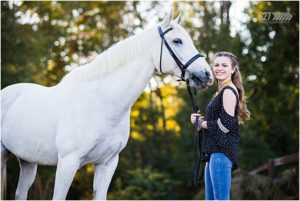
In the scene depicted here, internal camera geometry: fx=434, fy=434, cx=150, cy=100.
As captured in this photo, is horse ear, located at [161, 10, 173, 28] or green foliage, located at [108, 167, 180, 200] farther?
green foliage, located at [108, 167, 180, 200]

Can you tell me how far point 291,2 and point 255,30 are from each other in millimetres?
831

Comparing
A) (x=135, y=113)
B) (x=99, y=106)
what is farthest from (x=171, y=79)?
(x=99, y=106)

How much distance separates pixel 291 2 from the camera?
8.05m

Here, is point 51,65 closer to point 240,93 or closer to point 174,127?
point 174,127

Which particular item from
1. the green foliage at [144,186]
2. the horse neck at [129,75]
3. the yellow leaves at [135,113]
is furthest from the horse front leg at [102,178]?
the yellow leaves at [135,113]

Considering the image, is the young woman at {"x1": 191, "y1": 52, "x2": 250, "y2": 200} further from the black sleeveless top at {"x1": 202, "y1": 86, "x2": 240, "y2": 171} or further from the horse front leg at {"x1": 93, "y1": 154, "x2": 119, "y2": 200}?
the horse front leg at {"x1": 93, "y1": 154, "x2": 119, "y2": 200}

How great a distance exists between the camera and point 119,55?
394 centimetres

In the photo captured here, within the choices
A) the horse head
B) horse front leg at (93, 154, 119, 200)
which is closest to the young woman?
the horse head

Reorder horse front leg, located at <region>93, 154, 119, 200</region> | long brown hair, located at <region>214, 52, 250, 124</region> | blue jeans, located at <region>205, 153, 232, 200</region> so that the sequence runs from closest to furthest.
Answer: blue jeans, located at <region>205, 153, 232, 200</region> → long brown hair, located at <region>214, 52, 250, 124</region> → horse front leg, located at <region>93, 154, 119, 200</region>

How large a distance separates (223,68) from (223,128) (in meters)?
0.50

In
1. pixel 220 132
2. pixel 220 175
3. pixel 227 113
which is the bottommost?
pixel 220 175

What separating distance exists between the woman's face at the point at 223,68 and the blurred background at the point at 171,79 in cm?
198

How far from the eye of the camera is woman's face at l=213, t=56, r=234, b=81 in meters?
3.48

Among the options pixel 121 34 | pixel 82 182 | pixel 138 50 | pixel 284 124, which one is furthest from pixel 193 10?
pixel 138 50
